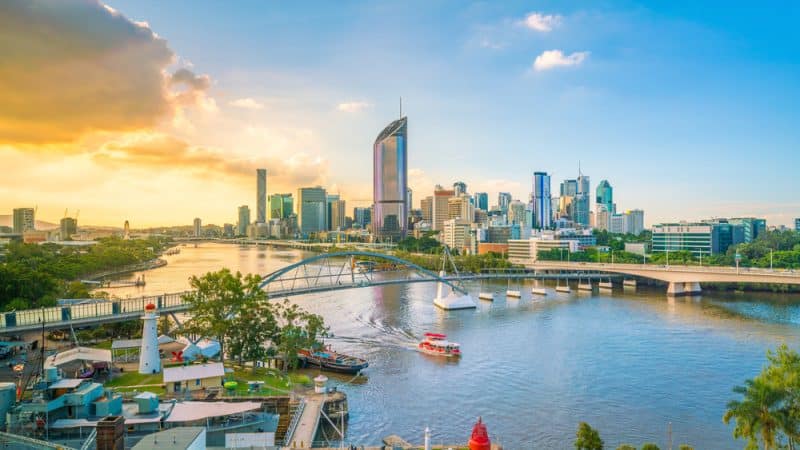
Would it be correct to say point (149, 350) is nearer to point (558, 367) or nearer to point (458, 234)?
point (558, 367)

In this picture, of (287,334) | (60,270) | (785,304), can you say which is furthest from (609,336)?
(60,270)

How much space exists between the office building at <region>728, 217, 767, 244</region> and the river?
73.9 metres

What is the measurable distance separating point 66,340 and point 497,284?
204ft

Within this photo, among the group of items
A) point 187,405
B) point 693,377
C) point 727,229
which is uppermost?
point 727,229

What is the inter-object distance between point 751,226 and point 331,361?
432 ft

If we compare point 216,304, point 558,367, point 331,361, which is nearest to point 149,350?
point 216,304

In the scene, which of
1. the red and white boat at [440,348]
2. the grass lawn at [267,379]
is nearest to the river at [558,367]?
the red and white boat at [440,348]

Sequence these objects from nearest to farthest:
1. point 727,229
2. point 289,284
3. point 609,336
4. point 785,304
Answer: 1. point 609,336
2. point 785,304
3. point 289,284
4. point 727,229

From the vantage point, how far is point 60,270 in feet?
226

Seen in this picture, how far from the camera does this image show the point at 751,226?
434ft

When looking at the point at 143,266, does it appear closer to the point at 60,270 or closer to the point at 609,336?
the point at 60,270

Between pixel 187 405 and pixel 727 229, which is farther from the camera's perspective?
pixel 727 229

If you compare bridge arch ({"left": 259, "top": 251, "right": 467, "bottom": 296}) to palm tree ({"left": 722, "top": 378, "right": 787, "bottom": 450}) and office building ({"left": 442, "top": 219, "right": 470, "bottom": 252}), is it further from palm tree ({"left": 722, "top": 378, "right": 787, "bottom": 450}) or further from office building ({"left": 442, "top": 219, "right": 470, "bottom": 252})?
office building ({"left": 442, "top": 219, "right": 470, "bottom": 252})

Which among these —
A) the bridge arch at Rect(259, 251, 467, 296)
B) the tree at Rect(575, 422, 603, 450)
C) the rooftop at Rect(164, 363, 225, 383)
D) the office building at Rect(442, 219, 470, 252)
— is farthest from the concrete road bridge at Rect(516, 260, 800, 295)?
the rooftop at Rect(164, 363, 225, 383)
